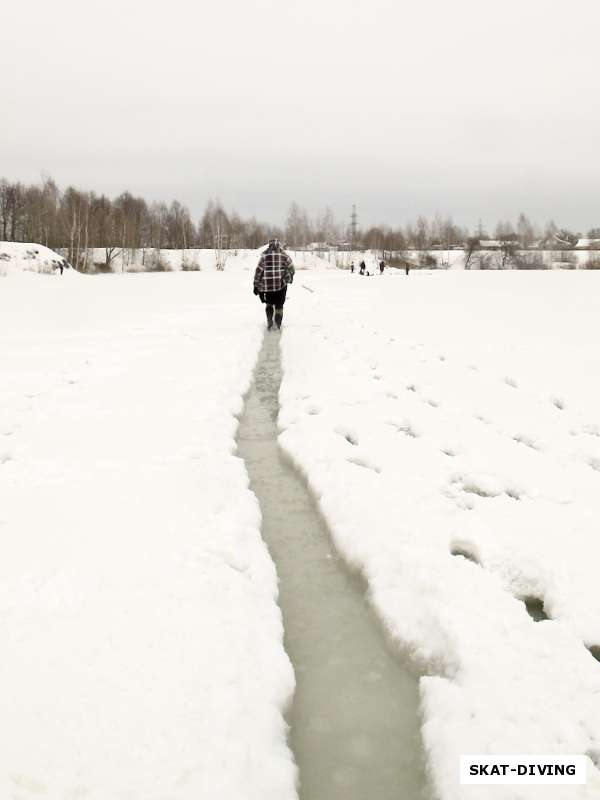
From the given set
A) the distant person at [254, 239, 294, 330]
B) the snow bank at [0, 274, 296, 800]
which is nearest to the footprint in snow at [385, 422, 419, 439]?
the snow bank at [0, 274, 296, 800]

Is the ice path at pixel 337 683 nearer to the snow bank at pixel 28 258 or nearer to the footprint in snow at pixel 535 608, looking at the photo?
the footprint in snow at pixel 535 608

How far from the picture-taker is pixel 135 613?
230 centimetres

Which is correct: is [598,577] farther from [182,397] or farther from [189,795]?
[182,397]

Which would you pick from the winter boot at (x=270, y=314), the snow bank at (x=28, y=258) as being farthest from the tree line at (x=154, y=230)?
the winter boot at (x=270, y=314)

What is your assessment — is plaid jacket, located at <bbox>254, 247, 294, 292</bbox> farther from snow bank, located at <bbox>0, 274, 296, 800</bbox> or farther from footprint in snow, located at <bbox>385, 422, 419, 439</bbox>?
footprint in snow, located at <bbox>385, 422, 419, 439</bbox>

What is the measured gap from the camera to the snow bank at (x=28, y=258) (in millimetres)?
36875

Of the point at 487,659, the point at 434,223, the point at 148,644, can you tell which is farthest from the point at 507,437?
the point at 434,223

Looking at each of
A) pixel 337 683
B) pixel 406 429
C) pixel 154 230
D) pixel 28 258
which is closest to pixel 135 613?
pixel 337 683

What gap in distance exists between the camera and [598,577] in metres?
2.67

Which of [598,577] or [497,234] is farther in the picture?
[497,234]

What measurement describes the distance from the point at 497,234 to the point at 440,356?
102 meters

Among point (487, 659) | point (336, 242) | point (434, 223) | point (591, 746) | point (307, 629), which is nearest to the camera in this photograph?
point (591, 746)

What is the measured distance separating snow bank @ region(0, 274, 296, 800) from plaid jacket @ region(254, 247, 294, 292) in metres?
4.96

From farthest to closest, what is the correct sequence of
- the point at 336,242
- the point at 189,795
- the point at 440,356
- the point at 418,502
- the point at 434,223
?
the point at 434,223 < the point at 336,242 < the point at 440,356 < the point at 418,502 < the point at 189,795
